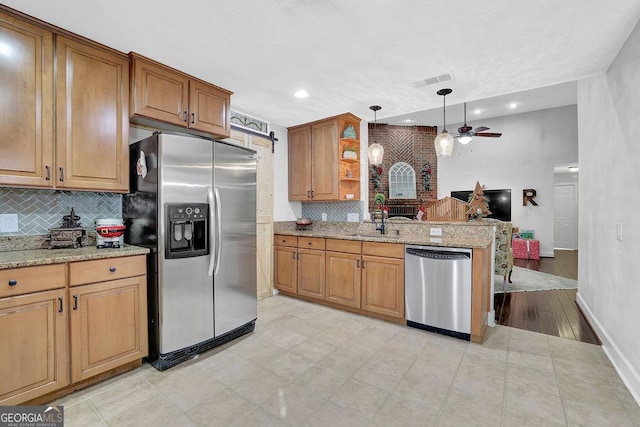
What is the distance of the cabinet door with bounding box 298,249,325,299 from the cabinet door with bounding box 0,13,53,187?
264 cm

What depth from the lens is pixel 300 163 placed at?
4.34m

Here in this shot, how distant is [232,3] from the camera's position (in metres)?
1.80

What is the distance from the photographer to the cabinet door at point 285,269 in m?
4.00

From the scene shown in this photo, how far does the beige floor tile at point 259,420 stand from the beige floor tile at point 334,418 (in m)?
0.19

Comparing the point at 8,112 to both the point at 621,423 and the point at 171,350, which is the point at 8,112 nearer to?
the point at 171,350

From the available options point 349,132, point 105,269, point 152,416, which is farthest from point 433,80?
point 152,416

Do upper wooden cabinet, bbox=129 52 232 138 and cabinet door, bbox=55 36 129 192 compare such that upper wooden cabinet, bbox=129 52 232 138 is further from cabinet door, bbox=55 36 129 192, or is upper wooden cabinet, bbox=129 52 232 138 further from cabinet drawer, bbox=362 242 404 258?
cabinet drawer, bbox=362 242 404 258

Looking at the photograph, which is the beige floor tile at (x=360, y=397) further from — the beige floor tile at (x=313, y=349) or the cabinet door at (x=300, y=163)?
the cabinet door at (x=300, y=163)

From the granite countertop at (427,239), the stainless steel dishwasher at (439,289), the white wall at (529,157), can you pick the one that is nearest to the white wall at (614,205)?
the granite countertop at (427,239)

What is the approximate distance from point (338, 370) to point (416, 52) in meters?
2.61

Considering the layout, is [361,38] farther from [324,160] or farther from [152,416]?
[152,416]

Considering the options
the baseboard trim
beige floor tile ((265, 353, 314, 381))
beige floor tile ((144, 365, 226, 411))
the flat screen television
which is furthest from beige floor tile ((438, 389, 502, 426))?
the flat screen television

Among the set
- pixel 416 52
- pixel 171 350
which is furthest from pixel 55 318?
pixel 416 52

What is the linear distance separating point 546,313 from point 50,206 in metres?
5.11
